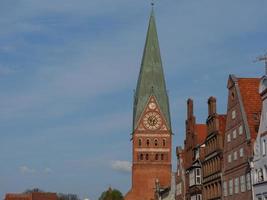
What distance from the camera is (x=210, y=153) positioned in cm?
6228

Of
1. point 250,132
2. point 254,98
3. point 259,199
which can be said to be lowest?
point 259,199

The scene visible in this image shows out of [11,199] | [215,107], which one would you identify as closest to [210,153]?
[215,107]

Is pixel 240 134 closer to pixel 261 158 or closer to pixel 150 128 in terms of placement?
pixel 261 158

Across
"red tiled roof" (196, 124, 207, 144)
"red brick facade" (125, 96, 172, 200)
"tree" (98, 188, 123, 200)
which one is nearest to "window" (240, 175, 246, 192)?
"red tiled roof" (196, 124, 207, 144)

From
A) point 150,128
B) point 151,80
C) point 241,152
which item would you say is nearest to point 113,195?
point 150,128

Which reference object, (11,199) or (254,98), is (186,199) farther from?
(11,199)

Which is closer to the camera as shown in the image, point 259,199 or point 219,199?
point 259,199

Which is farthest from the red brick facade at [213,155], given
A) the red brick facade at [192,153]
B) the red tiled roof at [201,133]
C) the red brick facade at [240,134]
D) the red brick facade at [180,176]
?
the red brick facade at [180,176]

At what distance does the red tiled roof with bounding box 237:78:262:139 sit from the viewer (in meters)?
51.6

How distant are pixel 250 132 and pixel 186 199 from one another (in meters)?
25.3

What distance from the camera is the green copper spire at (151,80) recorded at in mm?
140875

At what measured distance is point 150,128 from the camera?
13812 centimetres

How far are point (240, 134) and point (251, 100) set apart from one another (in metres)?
3.37

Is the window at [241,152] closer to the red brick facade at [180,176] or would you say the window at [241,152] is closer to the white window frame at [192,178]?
the white window frame at [192,178]
